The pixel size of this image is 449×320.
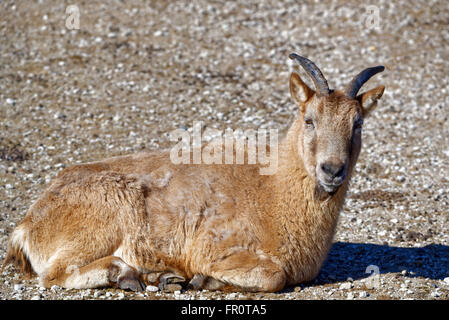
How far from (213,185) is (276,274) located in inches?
67.8

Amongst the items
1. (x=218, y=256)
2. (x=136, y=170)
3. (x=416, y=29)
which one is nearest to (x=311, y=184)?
(x=218, y=256)

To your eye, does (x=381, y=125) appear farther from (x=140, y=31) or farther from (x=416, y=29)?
(x=140, y=31)

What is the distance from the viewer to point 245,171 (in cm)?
972

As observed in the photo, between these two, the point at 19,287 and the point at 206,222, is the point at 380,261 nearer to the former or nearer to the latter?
the point at 206,222

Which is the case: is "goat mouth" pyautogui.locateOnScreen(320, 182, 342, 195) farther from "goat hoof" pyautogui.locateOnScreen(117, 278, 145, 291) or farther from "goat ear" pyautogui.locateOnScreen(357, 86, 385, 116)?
"goat hoof" pyautogui.locateOnScreen(117, 278, 145, 291)

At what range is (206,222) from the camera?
30.2ft

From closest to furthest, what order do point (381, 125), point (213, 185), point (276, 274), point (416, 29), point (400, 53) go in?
point (276, 274) < point (213, 185) < point (381, 125) < point (400, 53) < point (416, 29)

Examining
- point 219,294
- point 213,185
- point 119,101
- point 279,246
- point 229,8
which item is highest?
point 229,8

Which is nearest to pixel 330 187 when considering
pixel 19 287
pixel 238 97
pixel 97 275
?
pixel 97 275

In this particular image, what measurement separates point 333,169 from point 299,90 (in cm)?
156

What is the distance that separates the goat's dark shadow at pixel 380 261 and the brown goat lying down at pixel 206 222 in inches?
32.0

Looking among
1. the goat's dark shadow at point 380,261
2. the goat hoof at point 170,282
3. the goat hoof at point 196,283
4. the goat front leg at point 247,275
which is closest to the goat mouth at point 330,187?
the goat front leg at point 247,275

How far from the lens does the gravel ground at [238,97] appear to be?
34.5ft

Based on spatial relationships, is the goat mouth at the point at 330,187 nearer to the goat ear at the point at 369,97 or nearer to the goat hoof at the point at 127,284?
the goat ear at the point at 369,97
